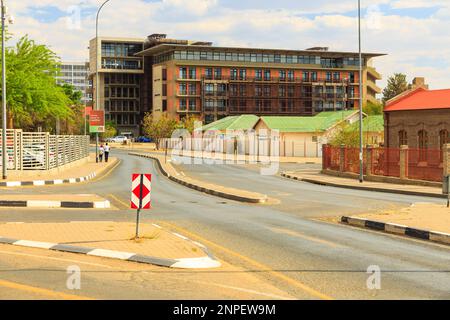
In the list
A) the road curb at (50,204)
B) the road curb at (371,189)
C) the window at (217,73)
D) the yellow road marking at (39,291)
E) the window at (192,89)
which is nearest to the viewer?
the yellow road marking at (39,291)

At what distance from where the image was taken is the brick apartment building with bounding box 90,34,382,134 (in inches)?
5089

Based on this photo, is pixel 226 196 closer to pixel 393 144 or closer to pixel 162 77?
pixel 393 144

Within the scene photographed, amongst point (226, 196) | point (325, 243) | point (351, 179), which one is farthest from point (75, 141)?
point (325, 243)

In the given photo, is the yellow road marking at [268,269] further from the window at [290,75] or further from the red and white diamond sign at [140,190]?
the window at [290,75]

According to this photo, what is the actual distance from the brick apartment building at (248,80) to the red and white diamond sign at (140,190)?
111361 millimetres

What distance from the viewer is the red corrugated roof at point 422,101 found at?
1766 inches

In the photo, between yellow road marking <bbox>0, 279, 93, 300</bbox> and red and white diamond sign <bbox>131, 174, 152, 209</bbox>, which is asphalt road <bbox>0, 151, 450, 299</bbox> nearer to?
yellow road marking <bbox>0, 279, 93, 300</bbox>

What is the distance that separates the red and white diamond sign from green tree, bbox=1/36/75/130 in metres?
37.6

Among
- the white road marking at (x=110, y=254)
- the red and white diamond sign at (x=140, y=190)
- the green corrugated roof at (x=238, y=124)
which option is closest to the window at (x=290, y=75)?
the green corrugated roof at (x=238, y=124)

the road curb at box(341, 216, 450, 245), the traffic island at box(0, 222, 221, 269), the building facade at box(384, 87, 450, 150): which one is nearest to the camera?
the traffic island at box(0, 222, 221, 269)

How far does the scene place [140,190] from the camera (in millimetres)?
13906

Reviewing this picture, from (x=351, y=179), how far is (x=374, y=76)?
110 m

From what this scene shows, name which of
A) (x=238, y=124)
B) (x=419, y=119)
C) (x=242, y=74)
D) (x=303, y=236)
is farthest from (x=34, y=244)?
(x=242, y=74)

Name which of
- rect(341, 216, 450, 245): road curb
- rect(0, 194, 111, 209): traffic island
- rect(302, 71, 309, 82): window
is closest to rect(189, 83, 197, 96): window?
rect(302, 71, 309, 82): window
